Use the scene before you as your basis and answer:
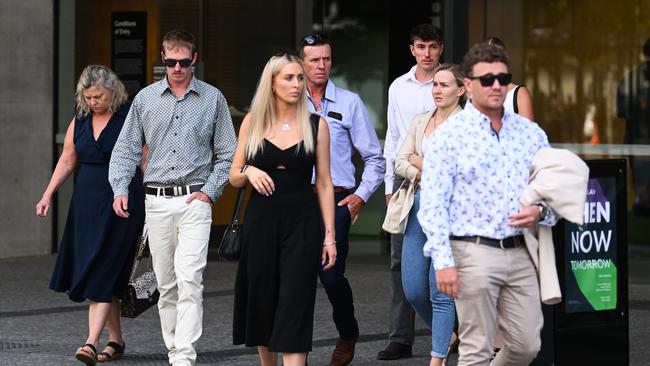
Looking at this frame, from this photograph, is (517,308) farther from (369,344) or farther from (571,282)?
(369,344)

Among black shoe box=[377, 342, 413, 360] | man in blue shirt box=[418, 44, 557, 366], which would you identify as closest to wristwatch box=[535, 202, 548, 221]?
man in blue shirt box=[418, 44, 557, 366]

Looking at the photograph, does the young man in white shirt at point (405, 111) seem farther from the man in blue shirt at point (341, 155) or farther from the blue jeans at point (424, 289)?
the blue jeans at point (424, 289)

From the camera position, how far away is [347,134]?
8.35 m

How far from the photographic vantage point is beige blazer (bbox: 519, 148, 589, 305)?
5766mm

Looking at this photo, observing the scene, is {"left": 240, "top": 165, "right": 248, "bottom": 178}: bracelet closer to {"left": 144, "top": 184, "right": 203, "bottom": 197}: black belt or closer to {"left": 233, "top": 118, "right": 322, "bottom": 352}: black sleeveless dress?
{"left": 233, "top": 118, "right": 322, "bottom": 352}: black sleeveless dress

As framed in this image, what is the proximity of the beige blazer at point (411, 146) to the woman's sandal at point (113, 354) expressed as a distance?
2206 mm

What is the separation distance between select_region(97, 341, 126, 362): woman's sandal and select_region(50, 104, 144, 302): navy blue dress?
0.31m

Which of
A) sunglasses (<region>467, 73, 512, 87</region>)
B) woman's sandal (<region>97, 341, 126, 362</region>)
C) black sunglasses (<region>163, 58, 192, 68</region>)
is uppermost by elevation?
black sunglasses (<region>163, 58, 192, 68</region>)

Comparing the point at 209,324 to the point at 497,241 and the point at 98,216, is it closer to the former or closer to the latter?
the point at 98,216

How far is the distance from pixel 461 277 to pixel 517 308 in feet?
0.93

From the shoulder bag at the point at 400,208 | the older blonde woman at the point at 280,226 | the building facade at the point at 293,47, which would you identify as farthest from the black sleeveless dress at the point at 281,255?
the building facade at the point at 293,47

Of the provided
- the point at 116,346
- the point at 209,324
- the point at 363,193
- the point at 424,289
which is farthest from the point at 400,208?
the point at 209,324

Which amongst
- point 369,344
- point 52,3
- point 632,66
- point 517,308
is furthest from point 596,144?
point 517,308

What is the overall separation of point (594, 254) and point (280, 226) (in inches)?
64.9
